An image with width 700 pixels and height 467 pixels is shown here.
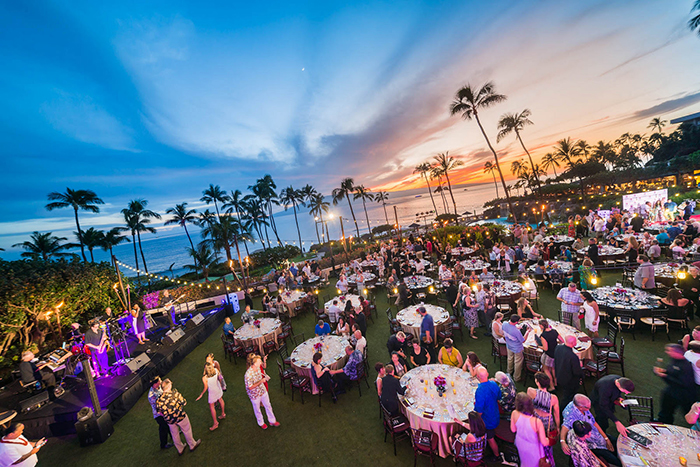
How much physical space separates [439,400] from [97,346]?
1055cm

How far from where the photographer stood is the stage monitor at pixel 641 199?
17.5 meters

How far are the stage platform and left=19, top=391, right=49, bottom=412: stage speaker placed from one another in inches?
4.7

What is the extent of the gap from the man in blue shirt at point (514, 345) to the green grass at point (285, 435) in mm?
665

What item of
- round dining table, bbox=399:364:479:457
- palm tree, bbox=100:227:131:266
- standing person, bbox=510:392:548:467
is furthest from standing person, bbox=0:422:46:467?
palm tree, bbox=100:227:131:266

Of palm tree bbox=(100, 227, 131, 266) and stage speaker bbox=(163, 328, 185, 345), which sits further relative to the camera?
palm tree bbox=(100, 227, 131, 266)

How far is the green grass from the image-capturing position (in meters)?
4.97

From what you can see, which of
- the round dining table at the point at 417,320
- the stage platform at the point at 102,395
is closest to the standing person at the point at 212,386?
the stage platform at the point at 102,395

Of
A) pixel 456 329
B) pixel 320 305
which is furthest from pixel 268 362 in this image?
pixel 456 329

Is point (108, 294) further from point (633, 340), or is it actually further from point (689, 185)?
point (689, 185)

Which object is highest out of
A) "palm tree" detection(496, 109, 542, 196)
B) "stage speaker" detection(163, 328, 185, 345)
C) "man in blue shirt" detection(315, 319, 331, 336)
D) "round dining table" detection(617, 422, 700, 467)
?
"palm tree" detection(496, 109, 542, 196)

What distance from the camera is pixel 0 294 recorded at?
8.48 metres

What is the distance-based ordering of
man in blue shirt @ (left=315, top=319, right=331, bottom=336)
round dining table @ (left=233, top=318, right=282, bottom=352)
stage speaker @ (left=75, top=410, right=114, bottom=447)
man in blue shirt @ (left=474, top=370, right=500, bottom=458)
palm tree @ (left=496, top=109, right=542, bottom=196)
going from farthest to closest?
palm tree @ (left=496, top=109, right=542, bottom=196) → round dining table @ (left=233, top=318, right=282, bottom=352) → man in blue shirt @ (left=315, top=319, right=331, bottom=336) → stage speaker @ (left=75, top=410, right=114, bottom=447) → man in blue shirt @ (left=474, top=370, right=500, bottom=458)

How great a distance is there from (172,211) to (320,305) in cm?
3424

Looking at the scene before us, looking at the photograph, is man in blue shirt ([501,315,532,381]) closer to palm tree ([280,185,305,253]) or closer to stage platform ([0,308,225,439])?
stage platform ([0,308,225,439])
